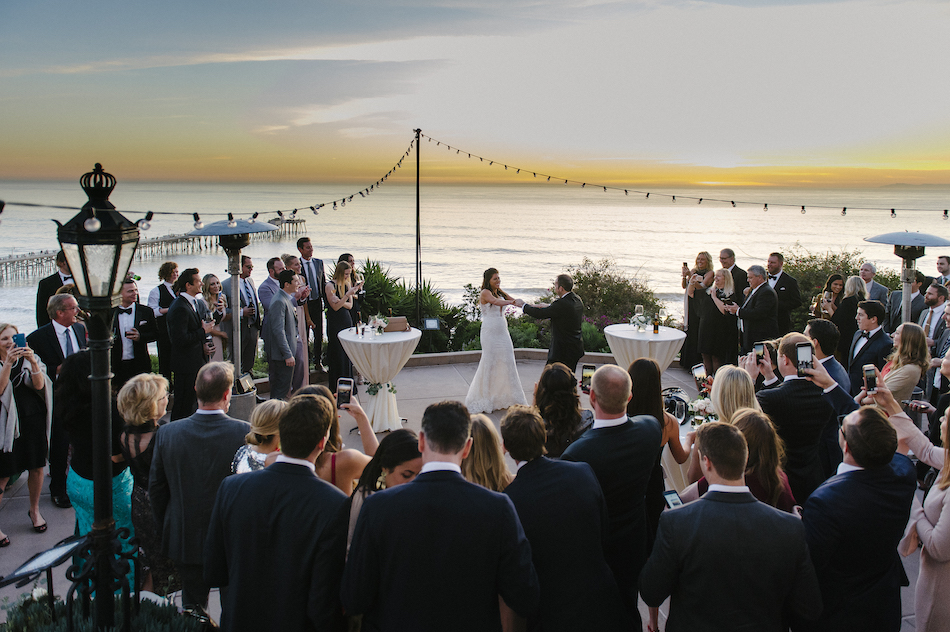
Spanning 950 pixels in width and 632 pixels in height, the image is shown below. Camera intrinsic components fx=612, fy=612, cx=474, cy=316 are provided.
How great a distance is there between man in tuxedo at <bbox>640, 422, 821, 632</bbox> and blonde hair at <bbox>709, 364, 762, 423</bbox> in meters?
1.56

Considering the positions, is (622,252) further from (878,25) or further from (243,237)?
(243,237)

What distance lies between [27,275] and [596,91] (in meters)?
38.8

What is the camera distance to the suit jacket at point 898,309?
8602 millimetres

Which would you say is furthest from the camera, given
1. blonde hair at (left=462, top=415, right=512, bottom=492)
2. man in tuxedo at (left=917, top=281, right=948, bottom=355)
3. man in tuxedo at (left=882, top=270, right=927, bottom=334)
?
man in tuxedo at (left=882, top=270, right=927, bottom=334)

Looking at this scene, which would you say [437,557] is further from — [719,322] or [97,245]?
[719,322]

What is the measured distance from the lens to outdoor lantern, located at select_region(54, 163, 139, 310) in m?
2.59

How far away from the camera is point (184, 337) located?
642cm

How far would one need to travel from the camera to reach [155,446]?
129 inches

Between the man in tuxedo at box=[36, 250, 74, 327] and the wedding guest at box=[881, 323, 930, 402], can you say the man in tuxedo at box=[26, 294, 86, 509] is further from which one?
the wedding guest at box=[881, 323, 930, 402]

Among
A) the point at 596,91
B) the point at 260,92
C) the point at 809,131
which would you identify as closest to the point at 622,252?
the point at 596,91

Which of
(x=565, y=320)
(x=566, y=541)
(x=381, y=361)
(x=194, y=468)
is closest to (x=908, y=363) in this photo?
(x=565, y=320)

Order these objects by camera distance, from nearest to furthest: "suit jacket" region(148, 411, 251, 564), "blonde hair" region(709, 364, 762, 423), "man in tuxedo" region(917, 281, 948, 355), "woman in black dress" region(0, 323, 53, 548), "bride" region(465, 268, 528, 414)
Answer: "suit jacket" region(148, 411, 251, 564) → "blonde hair" region(709, 364, 762, 423) → "woman in black dress" region(0, 323, 53, 548) → "man in tuxedo" region(917, 281, 948, 355) → "bride" region(465, 268, 528, 414)

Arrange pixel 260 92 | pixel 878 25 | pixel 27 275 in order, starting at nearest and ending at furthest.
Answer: pixel 878 25, pixel 27 275, pixel 260 92

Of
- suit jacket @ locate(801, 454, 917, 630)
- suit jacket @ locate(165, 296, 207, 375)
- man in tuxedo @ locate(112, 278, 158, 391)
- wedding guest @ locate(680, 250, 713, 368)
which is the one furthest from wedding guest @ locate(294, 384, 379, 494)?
wedding guest @ locate(680, 250, 713, 368)
